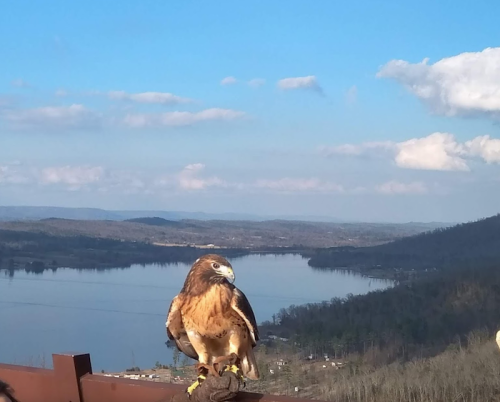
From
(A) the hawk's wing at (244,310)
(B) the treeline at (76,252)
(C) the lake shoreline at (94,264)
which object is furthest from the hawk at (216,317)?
(C) the lake shoreline at (94,264)

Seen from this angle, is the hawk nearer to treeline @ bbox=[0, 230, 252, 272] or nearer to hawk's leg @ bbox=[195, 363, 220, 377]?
hawk's leg @ bbox=[195, 363, 220, 377]

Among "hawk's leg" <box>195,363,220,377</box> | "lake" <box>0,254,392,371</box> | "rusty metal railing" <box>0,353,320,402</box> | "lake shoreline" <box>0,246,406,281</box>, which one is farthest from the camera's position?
"lake shoreline" <box>0,246,406,281</box>

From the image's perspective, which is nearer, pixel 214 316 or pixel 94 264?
pixel 214 316

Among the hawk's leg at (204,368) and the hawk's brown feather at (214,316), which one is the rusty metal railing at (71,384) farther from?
→ the hawk's brown feather at (214,316)

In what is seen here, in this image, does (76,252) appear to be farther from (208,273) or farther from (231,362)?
(231,362)

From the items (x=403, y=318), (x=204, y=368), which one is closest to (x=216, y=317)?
(x=204, y=368)

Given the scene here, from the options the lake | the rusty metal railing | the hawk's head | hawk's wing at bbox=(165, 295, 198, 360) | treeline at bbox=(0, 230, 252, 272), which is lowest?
the lake

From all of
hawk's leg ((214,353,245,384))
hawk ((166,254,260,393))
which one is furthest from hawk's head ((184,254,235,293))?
hawk's leg ((214,353,245,384))

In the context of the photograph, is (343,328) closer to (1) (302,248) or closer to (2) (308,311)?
(2) (308,311)

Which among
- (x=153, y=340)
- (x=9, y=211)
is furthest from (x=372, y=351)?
(x=9, y=211)
